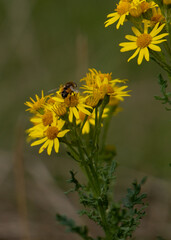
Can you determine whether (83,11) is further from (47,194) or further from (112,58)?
(47,194)

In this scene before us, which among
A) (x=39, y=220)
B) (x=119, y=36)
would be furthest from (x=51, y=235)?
(x=119, y=36)

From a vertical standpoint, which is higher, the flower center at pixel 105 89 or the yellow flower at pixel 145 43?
the yellow flower at pixel 145 43

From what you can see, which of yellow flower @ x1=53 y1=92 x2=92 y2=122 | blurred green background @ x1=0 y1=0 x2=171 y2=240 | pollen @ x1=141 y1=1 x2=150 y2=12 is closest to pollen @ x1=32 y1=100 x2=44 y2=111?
yellow flower @ x1=53 y1=92 x2=92 y2=122

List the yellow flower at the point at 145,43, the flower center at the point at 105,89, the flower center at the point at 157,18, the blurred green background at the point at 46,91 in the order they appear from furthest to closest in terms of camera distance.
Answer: the blurred green background at the point at 46,91 → the flower center at the point at 105,89 → the flower center at the point at 157,18 → the yellow flower at the point at 145,43

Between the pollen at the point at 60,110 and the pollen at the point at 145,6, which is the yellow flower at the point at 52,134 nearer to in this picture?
the pollen at the point at 60,110

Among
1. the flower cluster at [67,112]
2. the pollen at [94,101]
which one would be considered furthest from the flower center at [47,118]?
the pollen at [94,101]
